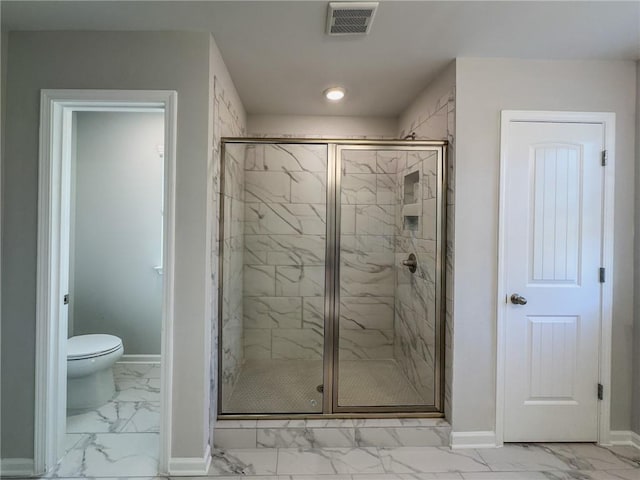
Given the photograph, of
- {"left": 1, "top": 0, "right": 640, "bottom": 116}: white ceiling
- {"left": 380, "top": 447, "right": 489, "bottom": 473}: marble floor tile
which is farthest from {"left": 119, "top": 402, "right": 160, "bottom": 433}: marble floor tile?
{"left": 1, "top": 0, "right": 640, "bottom": 116}: white ceiling

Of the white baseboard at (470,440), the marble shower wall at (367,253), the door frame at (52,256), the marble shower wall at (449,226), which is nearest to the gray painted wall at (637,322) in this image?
the white baseboard at (470,440)

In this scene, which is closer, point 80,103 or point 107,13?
point 107,13

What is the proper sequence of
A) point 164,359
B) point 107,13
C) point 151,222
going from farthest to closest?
point 151,222, point 164,359, point 107,13

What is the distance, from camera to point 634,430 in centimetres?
210

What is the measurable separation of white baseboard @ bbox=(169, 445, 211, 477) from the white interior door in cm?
180

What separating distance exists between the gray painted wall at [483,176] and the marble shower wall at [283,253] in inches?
34.7

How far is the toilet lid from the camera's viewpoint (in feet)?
7.83

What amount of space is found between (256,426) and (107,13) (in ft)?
7.77

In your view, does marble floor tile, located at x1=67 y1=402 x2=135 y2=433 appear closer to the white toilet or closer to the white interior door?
the white toilet

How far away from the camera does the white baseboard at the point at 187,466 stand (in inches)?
71.4

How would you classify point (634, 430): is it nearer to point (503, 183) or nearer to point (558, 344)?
point (558, 344)

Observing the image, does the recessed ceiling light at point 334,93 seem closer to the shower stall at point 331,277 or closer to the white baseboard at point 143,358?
the shower stall at point 331,277

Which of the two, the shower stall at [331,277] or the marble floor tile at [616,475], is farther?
the shower stall at [331,277]

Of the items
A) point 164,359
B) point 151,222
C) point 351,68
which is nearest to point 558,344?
point 351,68
